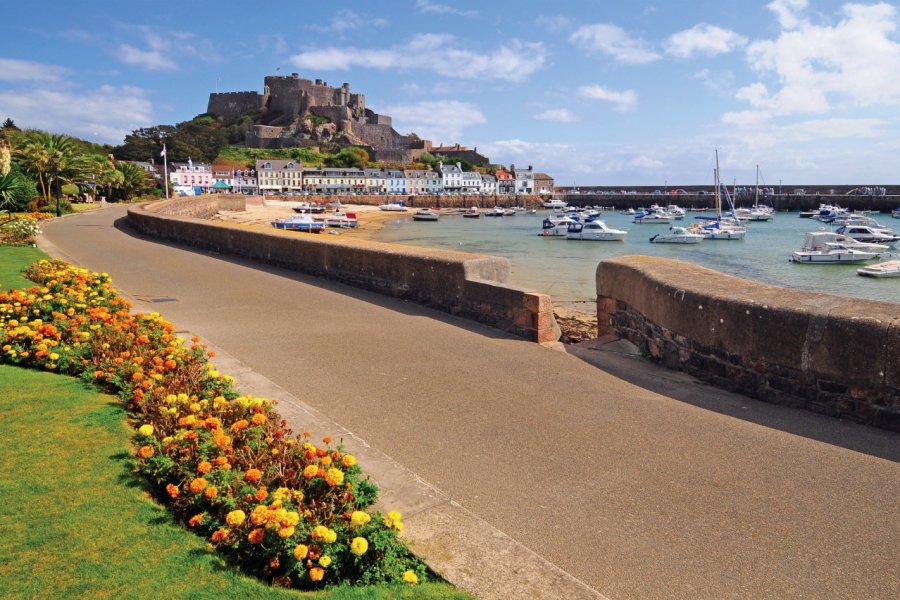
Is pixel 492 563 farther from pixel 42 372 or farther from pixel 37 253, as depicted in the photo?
pixel 37 253

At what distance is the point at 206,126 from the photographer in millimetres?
164000

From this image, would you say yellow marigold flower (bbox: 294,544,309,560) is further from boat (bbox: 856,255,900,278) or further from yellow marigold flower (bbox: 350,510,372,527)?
boat (bbox: 856,255,900,278)

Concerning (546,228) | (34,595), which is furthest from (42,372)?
(546,228)

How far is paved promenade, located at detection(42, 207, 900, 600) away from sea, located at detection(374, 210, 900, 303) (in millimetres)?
15741

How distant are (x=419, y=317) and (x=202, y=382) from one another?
4.63 m

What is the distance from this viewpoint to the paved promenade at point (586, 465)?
349 centimetres

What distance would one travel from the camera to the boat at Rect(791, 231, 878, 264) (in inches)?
1764

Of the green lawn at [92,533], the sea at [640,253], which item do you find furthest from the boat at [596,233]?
the green lawn at [92,533]

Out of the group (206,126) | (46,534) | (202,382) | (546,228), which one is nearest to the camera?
(46,534)

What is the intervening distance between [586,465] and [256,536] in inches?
97.2

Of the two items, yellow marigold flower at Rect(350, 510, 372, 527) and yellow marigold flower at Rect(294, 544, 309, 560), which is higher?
yellow marigold flower at Rect(350, 510, 372, 527)

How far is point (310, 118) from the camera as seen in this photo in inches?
6624

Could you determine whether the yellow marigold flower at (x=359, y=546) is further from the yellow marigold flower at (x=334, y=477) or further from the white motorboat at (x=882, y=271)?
the white motorboat at (x=882, y=271)

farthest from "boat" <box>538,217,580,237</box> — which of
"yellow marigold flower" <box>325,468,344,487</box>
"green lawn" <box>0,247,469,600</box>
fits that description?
"yellow marigold flower" <box>325,468,344,487</box>
